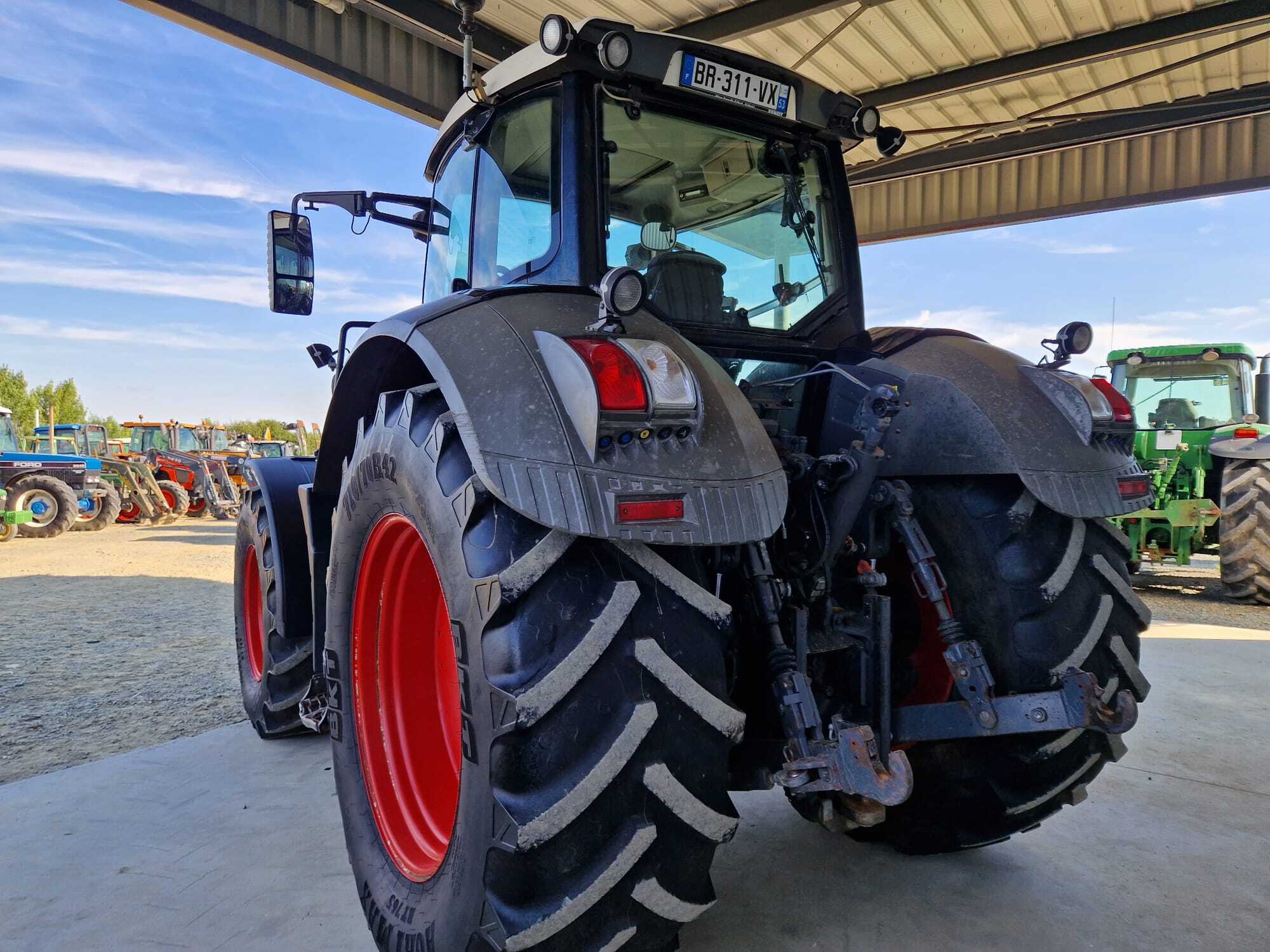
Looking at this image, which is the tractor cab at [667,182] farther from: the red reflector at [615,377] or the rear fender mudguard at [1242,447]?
the rear fender mudguard at [1242,447]

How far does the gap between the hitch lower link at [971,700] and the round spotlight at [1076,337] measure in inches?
24.2

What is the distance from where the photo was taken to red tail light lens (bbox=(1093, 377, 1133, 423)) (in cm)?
216

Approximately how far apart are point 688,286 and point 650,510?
1.02 m

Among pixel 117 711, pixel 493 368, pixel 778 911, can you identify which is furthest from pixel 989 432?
pixel 117 711

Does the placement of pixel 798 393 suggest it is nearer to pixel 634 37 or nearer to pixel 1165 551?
pixel 634 37

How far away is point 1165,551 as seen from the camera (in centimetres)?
833

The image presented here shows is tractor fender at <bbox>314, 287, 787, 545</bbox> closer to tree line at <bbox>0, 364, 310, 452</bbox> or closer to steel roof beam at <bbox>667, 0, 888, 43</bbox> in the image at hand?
steel roof beam at <bbox>667, 0, 888, 43</bbox>

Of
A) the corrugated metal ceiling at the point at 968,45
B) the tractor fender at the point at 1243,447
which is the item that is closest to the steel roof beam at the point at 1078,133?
the corrugated metal ceiling at the point at 968,45

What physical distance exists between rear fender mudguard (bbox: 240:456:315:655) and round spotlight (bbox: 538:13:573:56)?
195cm

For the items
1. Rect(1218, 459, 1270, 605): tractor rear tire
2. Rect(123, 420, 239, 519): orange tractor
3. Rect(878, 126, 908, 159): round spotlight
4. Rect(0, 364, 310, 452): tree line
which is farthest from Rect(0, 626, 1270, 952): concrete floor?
Rect(0, 364, 310, 452): tree line

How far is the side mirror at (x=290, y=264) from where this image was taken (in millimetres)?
3102

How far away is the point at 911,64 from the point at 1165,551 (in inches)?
208

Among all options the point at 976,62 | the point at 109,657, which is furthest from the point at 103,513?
the point at 976,62

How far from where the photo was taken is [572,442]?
147 cm
